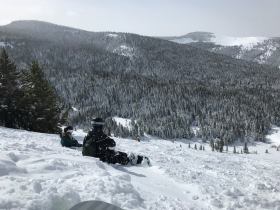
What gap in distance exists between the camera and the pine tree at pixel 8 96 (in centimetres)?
3769

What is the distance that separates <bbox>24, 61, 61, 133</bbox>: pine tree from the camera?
3903 centimetres

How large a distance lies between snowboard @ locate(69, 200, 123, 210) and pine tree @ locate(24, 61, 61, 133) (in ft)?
→ 96.9

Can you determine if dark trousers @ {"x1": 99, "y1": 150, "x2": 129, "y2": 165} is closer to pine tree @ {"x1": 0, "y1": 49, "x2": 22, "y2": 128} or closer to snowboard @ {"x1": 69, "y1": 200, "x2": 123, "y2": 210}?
snowboard @ {"x1": 69, "y1": 200, "x2": 123, "y2": 210}

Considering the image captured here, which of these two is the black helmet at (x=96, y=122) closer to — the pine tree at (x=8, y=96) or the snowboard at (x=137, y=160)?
the snowboard at (x=137, y=160)

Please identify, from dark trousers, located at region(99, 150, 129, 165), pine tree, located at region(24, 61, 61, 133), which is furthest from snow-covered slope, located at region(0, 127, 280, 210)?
pine tree, located at region(24, 61, 61, 133)

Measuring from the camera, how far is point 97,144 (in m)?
16.4

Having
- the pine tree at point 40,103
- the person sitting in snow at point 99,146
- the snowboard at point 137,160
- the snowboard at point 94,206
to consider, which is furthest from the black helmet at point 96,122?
the pine tree at point 40,103

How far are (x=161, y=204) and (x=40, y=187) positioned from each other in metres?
3.24

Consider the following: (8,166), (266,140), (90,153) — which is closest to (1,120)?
(90,153)

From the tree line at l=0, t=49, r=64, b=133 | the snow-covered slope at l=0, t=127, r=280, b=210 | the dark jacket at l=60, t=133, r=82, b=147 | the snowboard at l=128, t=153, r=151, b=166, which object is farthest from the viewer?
the tree line at l=0, t=49, r=64, b=133

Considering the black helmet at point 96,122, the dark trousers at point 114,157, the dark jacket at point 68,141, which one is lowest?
the dark jacket at point 68,141

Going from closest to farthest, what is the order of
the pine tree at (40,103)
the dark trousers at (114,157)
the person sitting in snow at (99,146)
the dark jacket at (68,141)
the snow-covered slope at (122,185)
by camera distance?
1. the snow-covered slope at (122,185)
2. the dark trousers at (114,157)
3. the person sitting in snow at (99,146)
4. the dark jacket at (68,141)
5. the pine tree at (40,103)

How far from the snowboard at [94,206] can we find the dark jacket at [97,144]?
19.1 ft

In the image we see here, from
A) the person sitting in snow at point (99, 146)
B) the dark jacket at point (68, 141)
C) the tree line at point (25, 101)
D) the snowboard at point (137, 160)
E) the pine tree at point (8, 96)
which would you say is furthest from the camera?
the tree line at point (25, 101)
